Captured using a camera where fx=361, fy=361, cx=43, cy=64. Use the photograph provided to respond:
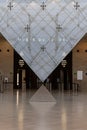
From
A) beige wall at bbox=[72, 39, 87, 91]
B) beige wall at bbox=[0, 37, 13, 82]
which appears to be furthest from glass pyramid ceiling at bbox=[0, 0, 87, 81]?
beige wall at bbox=[0, 37, 13, 82]

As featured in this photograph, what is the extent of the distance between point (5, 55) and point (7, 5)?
489 inches

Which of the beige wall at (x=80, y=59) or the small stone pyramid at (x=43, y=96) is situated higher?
the beige wall at (x=80, y=59)

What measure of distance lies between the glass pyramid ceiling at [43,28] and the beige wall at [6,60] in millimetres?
11953

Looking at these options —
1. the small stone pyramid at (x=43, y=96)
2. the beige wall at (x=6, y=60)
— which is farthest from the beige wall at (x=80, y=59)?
the small stone pyramid at (x=43, y=96)

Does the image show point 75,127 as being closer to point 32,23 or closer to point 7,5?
point 32,23

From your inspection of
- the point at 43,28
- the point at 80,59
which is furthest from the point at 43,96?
the point at 80,59

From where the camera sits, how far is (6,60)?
109 ft

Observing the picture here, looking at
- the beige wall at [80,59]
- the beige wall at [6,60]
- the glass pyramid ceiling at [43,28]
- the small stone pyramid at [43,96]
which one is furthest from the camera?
the beige wall at [6,60]

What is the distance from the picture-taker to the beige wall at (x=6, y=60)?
107 feet

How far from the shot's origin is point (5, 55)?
33.1 metres

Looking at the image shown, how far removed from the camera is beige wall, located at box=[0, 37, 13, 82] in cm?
3269

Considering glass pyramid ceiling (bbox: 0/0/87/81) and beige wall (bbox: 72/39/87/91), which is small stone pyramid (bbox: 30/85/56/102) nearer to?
→ glass pyramid ceiling (bbox: 0/0/87/81)

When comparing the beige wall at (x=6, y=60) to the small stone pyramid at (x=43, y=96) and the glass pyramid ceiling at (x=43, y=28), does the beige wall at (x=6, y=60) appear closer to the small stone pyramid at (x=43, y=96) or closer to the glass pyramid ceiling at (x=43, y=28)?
the glass pyramid ceiling at (x=43, y=28)

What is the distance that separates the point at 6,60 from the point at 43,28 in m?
14.9
